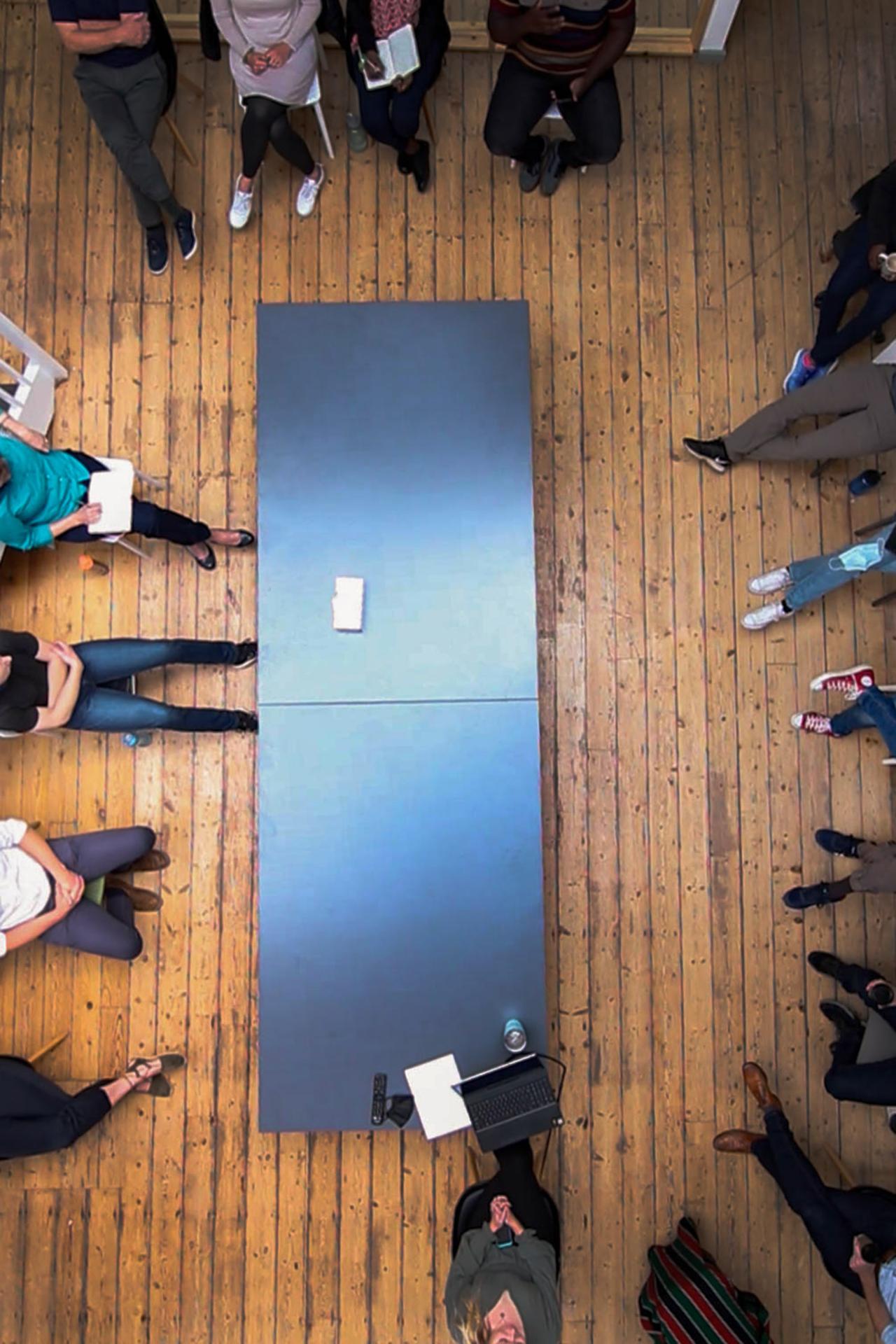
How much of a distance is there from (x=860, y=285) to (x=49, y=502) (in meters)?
3.19

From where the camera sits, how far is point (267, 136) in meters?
3.43

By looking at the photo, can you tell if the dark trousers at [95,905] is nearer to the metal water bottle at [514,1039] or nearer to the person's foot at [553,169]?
the metal water bottle at [514,1039]

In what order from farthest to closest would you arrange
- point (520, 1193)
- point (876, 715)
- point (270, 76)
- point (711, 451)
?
1. point (711, 451)
2. point (270, 76)
3. point (876, 715)
4. point (520, 1193)

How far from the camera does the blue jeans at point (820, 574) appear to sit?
3199 mm

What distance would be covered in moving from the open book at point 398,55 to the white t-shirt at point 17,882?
3.07 m

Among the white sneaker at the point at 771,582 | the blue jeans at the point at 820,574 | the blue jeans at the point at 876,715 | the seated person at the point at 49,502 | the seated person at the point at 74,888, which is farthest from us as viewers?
the white sneaker at the point at 771,582

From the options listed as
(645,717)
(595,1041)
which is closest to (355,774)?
(645,717)

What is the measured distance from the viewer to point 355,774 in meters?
2.88

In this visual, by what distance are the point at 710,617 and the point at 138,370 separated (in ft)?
8.70

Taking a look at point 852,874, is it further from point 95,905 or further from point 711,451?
point 95,905

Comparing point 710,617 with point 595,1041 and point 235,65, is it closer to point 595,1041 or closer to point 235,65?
point 595,1041

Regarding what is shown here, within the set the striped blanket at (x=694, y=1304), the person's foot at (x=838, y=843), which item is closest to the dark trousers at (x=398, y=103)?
the person's foot at (x=838, y=843)

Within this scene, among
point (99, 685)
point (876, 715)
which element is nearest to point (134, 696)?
point (99, 685)

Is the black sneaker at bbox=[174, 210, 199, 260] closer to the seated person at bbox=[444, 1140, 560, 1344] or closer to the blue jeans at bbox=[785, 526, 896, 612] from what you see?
the blue jeans at bbox=[785, 526, 896, 612]
